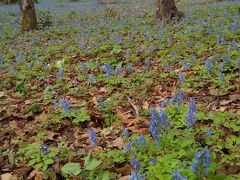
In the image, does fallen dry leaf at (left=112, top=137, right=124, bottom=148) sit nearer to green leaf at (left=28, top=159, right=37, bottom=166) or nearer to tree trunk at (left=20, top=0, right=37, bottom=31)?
green leaf at (left=28, top=159, right=37, bottom=166)

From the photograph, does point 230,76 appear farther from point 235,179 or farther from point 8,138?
point 8,138

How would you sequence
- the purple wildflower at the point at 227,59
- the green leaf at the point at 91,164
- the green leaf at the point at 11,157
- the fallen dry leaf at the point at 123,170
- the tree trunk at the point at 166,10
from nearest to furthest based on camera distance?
1. the green leaf at the point at 91,164
2. the fallen dry leaf at the point at 123,170
3. the green leaf at the point at 11,157
4. the purple wildflower at the point at 227,59
5. the tree trunk at the point at 166,10

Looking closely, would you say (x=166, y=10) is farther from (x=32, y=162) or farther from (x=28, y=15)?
(x=32, y=162)

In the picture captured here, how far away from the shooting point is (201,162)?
96.2 inches

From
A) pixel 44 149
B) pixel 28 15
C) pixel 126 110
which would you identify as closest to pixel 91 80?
pixel 126 110

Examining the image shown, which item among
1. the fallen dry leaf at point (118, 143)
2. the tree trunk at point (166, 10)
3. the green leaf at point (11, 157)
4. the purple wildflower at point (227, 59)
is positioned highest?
the tree trunk at point (166, 10)

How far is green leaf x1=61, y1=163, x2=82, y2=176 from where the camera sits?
2.96m

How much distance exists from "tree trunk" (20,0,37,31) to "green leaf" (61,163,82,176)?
33.2ft

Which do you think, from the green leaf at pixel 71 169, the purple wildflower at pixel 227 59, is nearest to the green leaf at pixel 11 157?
the green leaf at pixel 71 169

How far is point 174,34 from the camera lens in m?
8.52

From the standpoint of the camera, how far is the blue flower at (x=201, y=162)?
239 centimetres

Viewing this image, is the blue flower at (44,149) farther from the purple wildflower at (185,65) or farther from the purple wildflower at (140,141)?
the purple wildflower at (185,65)

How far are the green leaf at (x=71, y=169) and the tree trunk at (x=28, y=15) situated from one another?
398 inches

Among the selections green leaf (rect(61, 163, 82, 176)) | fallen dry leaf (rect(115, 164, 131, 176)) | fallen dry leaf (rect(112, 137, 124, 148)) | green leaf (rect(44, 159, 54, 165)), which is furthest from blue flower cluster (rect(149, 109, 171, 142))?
green leaf (rect(44, 159, 54, 165))
